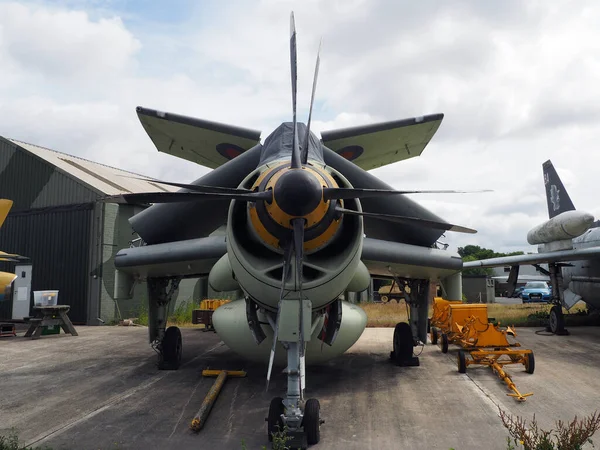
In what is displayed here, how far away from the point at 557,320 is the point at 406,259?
8762 mm

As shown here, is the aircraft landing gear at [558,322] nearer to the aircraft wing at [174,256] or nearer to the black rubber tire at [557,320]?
the black rubber tire at [557,320]

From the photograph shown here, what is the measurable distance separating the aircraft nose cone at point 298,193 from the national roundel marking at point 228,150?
5365 millimetres

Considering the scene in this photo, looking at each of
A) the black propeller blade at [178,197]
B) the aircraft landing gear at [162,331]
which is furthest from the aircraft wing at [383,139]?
the black propeller blade at [178,197]

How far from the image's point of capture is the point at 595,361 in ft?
30.8

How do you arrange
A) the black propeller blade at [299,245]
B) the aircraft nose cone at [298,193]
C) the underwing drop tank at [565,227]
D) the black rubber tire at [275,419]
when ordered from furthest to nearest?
the underwing drop tank at [565,227] < the black rubber tire at [275,419] < the black propeller blade at [299,245] < the aircraft nose cone at [298,193]

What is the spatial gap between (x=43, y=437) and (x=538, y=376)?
7665 mm

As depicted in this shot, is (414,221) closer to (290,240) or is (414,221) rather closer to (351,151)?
(290,240)

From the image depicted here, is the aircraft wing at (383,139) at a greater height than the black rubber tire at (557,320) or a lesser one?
greater

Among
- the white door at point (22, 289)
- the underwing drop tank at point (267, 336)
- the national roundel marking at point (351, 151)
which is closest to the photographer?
the underwing drop tank at point (267, 336)

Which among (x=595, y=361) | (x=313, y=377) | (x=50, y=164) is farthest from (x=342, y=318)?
(x=50, y=164)

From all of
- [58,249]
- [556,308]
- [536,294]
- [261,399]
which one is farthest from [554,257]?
[536,294]

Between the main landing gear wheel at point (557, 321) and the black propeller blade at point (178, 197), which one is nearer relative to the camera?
the black propeller blade at point (178, 197)

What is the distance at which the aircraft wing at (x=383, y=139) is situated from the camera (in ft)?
30.7

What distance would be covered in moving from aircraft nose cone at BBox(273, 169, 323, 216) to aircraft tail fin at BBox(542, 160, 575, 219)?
16.1m
